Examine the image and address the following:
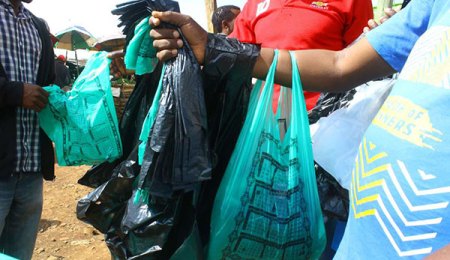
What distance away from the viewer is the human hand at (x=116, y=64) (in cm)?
155

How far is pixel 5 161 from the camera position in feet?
5.68

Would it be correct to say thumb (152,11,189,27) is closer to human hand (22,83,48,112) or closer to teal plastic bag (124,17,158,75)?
teal plastic bag (124,17,158,75)

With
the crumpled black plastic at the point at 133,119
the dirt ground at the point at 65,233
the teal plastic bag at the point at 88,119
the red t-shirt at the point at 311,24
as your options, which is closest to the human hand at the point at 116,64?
the teal plastic bag at the point at 88,119

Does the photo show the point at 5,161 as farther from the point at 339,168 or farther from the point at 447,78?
the point at 447,78

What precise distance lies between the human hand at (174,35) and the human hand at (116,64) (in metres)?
0.50

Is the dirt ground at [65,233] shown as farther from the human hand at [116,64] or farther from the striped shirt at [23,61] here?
the human hand at [116,64]

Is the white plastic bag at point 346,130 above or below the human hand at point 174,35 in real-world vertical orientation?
below

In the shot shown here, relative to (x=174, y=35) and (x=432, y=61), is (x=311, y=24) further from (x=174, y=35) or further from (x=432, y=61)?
(x=432, y=61)

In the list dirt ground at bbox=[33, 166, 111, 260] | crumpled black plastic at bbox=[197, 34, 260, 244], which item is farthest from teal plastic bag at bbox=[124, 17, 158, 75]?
dirt ground at bbox=[33, 166, 111, 260]

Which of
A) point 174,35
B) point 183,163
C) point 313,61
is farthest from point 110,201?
point 313,61

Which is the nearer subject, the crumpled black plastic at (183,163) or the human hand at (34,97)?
the crumpled black plastic at (183,163)

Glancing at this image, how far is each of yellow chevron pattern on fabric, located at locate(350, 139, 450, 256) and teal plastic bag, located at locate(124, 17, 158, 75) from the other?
2.45 ft

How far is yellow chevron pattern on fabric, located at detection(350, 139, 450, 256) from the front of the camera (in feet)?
2.14

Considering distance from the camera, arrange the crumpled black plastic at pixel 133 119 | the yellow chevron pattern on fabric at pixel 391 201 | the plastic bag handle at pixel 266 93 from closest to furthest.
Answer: the yellow chevron pattern on fabric at pixel 391 201 < the plastic bag handle at pixel 266 93 < the crumpled black plastic at pixel 133 119
